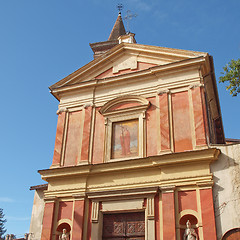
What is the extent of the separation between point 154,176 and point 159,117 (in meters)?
2.28

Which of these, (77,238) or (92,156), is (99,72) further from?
(77,238)

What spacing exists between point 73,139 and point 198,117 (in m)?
5.17

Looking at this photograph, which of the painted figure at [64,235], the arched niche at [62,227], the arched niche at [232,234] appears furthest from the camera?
the arched niche at [62,227]

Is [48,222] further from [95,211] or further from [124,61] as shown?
[124,61]

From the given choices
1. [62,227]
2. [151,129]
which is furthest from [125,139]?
[62,227]

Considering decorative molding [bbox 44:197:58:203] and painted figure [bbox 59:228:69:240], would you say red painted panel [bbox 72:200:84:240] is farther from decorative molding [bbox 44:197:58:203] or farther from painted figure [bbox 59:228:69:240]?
decorative molding [bbox 44:197:58:203]

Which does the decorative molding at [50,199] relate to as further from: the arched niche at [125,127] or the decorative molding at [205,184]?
the decorative molding at [205,184]

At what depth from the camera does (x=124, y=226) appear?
11.3m

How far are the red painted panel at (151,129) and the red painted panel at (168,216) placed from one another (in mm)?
1768

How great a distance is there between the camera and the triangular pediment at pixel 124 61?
13.4m

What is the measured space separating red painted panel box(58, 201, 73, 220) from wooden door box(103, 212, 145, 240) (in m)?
1.36

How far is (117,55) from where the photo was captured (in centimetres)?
1445

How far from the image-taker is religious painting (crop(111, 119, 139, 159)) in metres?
12.4

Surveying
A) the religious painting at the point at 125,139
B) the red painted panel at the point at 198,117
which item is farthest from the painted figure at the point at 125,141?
the red painted panel at the point at 198,117
